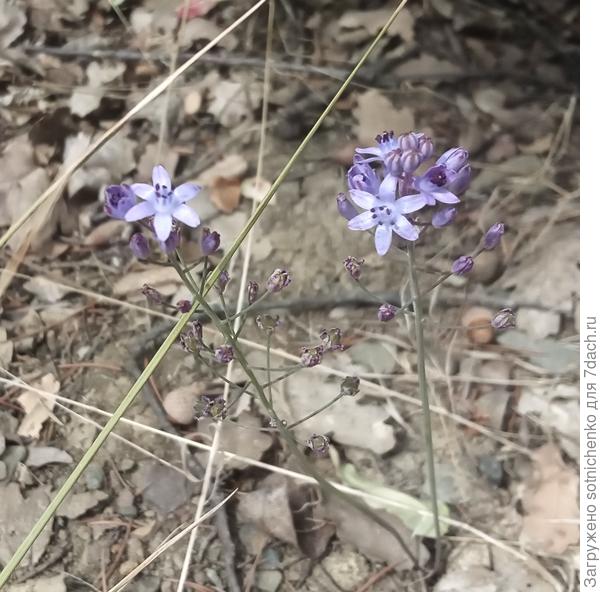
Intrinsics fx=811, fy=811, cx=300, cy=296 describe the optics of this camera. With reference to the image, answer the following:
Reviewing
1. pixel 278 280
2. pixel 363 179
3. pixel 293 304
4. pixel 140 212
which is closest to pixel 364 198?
pixel 363 179

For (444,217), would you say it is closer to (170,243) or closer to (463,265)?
(463,265)

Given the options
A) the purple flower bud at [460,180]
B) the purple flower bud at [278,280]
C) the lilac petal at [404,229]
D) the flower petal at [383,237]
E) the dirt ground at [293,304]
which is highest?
the purple flower bud at [460,180]

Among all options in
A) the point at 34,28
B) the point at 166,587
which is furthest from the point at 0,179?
the point at 166,587

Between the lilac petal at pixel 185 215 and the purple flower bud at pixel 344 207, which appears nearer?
the lilac petal at pixel 185 215

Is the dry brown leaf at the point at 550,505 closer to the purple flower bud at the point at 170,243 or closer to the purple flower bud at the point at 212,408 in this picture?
the purple flower bud at the point at 212,408

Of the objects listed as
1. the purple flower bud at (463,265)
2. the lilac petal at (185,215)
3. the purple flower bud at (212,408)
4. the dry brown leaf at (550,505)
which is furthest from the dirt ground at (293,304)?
the lilac petal at (185,215)

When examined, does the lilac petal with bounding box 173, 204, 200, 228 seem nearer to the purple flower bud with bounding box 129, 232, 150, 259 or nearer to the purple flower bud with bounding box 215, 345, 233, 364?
the purple flower bud with bounding box 129, 232, 150, 259

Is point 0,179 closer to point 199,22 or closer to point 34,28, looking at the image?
point 34,28
